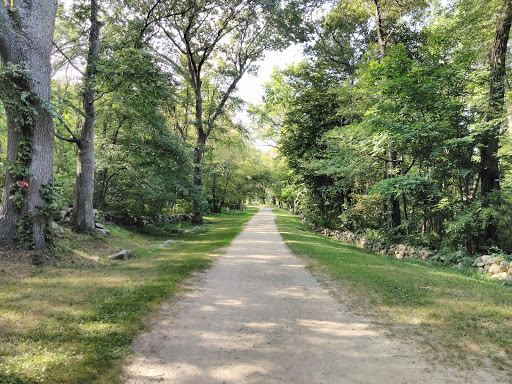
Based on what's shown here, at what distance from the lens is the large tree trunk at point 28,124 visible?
597 centimetres

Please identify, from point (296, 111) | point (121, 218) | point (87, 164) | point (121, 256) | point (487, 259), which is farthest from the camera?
point (296, 111)

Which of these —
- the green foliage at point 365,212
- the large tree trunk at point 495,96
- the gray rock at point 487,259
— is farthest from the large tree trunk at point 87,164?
the large tree trunk at point 495,96

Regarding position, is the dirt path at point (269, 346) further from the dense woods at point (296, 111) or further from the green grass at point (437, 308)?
the dense woods at point (296, 111)

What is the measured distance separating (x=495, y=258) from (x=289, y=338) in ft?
25.9

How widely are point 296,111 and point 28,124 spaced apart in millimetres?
16756

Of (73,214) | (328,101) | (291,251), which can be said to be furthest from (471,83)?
(73,214)

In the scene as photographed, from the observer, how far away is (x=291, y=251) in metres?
9.60

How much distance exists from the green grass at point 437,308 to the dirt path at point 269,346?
38cm

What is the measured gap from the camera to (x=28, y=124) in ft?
20.6

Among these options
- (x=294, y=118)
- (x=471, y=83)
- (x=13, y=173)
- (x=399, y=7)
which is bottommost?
(x=13, y=173)

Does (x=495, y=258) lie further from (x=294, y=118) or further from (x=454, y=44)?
(x=294, y=118)

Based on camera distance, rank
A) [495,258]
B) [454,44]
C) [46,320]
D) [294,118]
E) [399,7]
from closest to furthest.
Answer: [46,320] < [495,258] < [454,44] < [399,7] < [294,118]

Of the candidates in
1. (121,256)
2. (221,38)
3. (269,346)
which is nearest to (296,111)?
(221,38)

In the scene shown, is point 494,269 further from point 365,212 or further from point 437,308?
point 365,212
